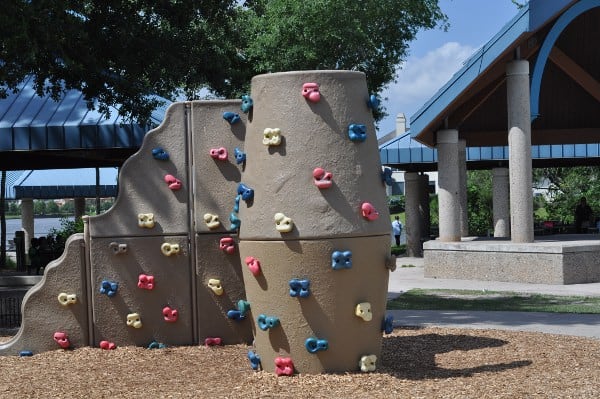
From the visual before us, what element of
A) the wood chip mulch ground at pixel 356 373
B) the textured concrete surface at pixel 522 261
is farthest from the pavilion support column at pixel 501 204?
the wood chip mulch ground at pixel 356 373

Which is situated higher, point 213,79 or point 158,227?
point 213,79

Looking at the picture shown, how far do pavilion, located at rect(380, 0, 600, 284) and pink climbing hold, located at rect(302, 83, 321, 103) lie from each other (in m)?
10.5

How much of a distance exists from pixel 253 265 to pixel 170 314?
2093mm

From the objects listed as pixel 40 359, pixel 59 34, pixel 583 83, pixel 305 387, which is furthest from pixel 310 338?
pixel 583 83

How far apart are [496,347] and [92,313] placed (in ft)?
14.0

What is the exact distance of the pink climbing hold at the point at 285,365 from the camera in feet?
27.4

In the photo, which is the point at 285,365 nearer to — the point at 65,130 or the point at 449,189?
the point at 65,130

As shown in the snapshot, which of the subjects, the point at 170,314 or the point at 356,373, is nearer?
the point at 356,373

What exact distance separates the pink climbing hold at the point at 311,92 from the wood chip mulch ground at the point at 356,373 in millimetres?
2403

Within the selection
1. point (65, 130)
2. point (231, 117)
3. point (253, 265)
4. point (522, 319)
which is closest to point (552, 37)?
point (522, 319)

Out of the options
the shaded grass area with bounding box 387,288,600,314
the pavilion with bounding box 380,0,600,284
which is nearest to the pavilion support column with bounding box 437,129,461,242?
the pavilion with bounding box 380,0,600,284

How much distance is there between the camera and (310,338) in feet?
27.1

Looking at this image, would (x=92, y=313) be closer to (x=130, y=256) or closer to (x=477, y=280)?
(x=130, y=256)

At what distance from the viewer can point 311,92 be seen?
838 centimetres
